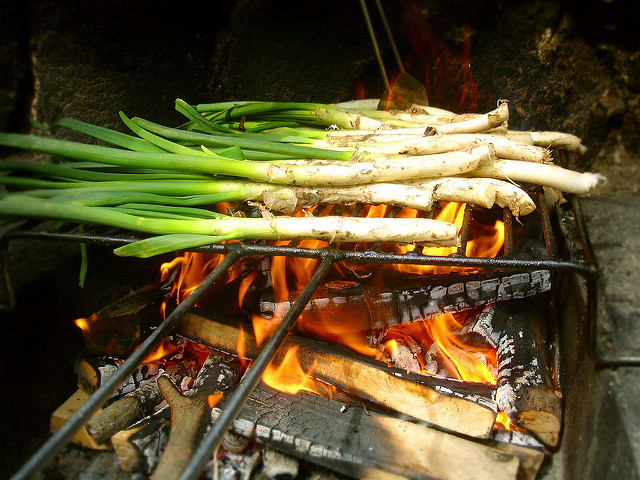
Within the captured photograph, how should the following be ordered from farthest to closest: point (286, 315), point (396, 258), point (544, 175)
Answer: point (544, 175) < point (396, 258) < point (286, 315)

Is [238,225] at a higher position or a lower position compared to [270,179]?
lower

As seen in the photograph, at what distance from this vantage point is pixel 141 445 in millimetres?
1518

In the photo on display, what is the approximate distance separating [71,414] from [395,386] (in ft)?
3.94

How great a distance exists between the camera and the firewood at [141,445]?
1485mm

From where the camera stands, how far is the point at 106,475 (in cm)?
149

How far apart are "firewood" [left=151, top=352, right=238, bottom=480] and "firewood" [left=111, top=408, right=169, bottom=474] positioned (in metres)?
0.05

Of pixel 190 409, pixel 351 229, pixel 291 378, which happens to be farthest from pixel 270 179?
pixel 190 409

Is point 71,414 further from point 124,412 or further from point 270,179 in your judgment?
point 270,179

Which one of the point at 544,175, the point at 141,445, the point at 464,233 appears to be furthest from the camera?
the point at 544,175

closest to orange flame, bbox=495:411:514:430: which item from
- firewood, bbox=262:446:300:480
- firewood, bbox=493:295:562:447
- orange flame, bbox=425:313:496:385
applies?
firewood, bbox=493:295:562:447

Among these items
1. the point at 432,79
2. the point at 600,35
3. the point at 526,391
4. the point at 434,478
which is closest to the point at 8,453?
the point at 434,478

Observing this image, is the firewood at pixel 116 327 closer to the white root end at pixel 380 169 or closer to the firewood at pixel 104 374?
the firewood at pixel 104 374

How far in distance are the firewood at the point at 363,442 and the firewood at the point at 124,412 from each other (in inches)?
14.4

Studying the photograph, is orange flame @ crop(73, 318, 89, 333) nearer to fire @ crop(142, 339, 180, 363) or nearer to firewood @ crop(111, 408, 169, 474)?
fire @ crop(142, 339, 180, 363)
